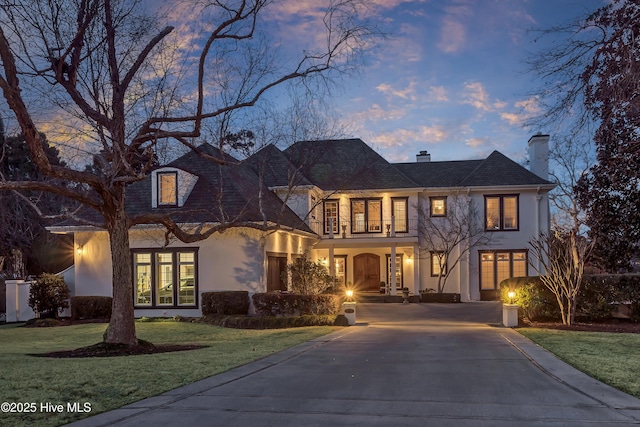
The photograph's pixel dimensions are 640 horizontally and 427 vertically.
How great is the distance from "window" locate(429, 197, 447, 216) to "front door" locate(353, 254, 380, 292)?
4094 millimetres

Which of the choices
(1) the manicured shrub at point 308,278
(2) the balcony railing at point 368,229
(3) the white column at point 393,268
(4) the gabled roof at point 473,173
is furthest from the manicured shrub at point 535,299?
(4) the gabled roof at point 473,173

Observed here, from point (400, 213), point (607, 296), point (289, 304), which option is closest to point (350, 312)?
point (289, 304)

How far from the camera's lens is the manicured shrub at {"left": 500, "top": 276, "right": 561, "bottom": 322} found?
62.2ft

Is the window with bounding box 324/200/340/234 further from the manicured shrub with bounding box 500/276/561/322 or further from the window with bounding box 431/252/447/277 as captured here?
the manicured shrub with bounding box 500/276/561/322

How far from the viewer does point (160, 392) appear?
25.7 feet

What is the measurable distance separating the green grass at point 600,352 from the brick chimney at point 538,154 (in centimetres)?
1664

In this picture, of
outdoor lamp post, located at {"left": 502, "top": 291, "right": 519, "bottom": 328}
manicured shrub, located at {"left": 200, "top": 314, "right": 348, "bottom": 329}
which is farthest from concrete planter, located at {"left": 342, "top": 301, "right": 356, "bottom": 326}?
outdoor lamp post, located at {"left": 502, "top": 291, "right": 519, "bottom": 328}

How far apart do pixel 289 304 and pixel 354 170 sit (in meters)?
12.6

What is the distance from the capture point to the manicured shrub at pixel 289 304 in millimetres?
20422

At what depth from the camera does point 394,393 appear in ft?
25.6

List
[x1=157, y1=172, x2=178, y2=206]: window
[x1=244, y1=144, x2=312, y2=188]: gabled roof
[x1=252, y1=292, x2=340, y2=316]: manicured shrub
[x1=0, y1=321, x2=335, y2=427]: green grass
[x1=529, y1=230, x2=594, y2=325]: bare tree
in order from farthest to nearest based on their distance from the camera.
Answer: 1. [x1=244, y1=144, x2=312, y2=188]: gabled roof
2. [x1=157, y1=172, x2=178, y2=206]: window
3. [x1=252, y1=292, x2=340, y2=316]: manicured shrub
4. [x1=529, y1=230, x2=594, y2=325]: bare tree
5. [x1=0, y1=321, x2=335, y2=427]: green grass

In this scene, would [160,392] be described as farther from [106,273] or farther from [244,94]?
[106,273]

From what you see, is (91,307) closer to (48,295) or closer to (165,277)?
(48,295)

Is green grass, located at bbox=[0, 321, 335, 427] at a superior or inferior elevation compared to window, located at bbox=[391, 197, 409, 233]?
inferior
